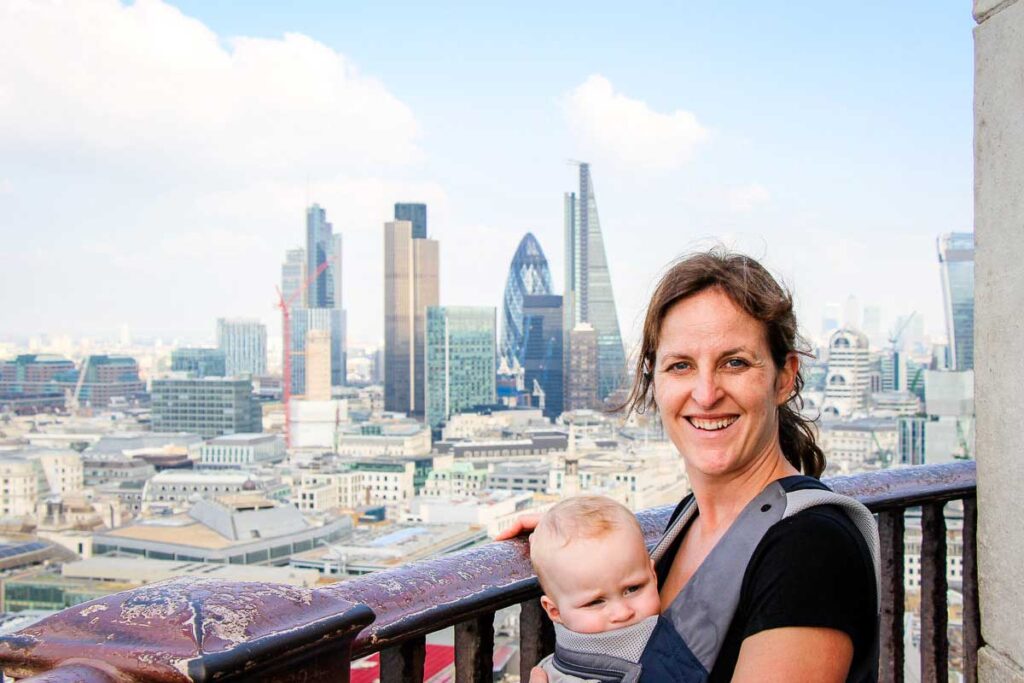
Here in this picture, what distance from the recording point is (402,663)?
1051 mm

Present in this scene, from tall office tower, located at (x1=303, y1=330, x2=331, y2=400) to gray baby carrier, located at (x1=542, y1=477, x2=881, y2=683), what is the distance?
75341 millimetres

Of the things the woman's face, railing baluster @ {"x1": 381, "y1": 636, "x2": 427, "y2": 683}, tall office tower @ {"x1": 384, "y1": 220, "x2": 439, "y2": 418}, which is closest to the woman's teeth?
the woman's face

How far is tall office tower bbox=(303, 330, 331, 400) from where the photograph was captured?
76.4m

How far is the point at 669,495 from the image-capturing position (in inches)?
1780

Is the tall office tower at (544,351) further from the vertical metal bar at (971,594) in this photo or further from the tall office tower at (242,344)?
the vertical metal bar at (971,594)

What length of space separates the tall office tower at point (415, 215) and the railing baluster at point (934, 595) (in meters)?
88.2

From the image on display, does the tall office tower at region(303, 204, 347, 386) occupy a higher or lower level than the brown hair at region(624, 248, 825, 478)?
higher

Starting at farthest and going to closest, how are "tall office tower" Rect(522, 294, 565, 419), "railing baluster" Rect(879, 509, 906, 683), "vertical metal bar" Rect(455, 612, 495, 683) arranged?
"tall office tower" Rect(522, 294, 565, 419) → "railing baluster" Rect(879, 509, 906, 683) → "vertical metal bar" Rect(455, 612, 495, 683)

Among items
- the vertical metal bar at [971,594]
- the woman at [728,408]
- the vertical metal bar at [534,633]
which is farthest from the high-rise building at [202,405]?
the woman at [728,408]

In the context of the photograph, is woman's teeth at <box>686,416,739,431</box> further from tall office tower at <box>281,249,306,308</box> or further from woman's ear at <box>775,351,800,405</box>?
tall office tower at <box>281,249,306,308</box>

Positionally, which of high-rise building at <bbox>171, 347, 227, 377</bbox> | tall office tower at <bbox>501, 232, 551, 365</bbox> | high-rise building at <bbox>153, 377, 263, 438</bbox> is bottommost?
high-rise building at <bbox>153, 377, 263, 438</bbox>

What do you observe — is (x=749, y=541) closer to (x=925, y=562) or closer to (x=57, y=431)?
(x=925, y=562)

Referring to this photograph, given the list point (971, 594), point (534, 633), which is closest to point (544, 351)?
point (971, 594)

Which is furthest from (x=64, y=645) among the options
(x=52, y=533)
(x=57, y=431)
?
(x=57, y=431)
